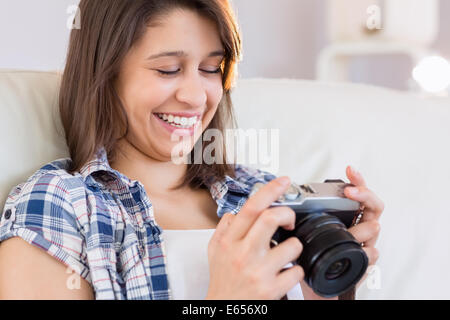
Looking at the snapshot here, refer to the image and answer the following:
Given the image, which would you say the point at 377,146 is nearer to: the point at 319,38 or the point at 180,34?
the point at 180,34

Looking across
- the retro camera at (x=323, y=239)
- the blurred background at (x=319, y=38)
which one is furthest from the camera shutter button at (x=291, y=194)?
the blurred background at (x=319, y=38)

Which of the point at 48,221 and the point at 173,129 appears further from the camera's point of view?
the point at 173,129

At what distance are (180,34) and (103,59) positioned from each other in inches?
4.9

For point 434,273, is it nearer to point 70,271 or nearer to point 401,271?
point 401,271

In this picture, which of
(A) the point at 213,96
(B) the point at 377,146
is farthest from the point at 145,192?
(B) the point at 377,146

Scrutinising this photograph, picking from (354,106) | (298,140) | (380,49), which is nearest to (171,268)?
(298,140)

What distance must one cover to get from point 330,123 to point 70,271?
24.5 inches

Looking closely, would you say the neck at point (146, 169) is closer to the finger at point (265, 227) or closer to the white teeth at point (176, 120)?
the white teeth at point (176, 120)

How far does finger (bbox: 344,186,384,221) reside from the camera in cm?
82

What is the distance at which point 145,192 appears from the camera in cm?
95

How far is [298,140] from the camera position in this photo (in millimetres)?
1218

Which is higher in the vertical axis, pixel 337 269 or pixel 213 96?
pixel 213 96

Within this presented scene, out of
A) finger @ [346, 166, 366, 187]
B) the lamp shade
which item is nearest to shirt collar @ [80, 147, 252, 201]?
finger @ [346, 166, 366, 187]

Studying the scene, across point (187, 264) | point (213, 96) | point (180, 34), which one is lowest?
point (187, 264)
